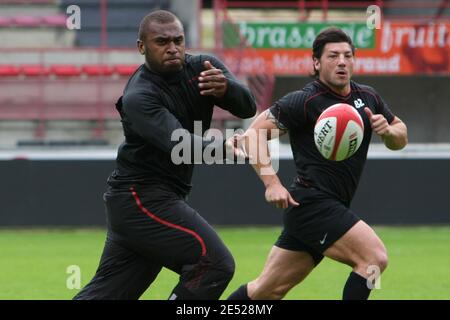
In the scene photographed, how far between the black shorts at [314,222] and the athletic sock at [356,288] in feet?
0.95

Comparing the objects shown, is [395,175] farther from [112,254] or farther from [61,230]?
[112,254]

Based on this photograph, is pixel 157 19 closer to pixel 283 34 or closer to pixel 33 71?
pixel 283 34

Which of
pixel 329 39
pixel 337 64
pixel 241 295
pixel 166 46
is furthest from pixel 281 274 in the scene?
pixel 166 46

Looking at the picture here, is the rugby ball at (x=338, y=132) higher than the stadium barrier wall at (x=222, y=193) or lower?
higher

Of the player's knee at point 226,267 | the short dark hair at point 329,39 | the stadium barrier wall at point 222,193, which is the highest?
the short dark hair at point 329,39

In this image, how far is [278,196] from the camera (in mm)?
6555

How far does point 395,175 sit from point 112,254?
10.6 meters

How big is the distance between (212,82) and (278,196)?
3.20 feet

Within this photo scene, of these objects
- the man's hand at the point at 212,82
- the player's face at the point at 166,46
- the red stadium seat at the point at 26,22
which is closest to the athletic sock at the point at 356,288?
the man's hand at the point at 212,82

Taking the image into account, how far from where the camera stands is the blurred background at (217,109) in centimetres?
1600

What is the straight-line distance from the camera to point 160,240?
5.98 meters

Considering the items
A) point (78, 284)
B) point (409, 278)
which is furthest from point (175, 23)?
point (409, 278)

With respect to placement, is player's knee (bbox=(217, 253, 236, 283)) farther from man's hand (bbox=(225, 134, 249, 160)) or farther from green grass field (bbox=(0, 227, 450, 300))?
green grass field (bbox=(0, 227, 450, 300))

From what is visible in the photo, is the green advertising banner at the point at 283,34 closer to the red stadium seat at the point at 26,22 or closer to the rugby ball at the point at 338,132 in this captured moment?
the red stadium seat at the point at 26,22
